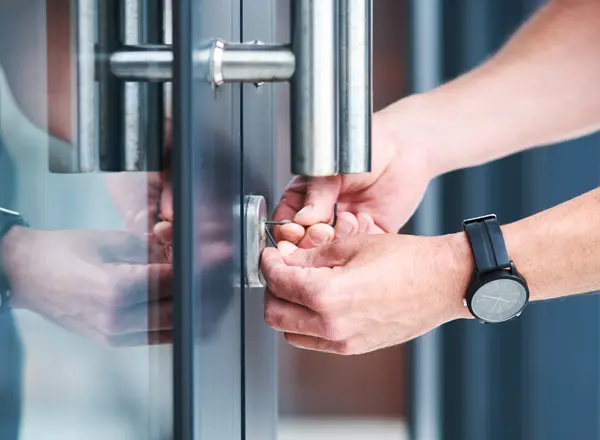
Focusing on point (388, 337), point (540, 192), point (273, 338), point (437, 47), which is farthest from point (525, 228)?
point (437, 47)

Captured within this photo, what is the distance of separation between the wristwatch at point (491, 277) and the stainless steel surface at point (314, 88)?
0.24 meters

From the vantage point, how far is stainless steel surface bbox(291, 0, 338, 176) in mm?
381

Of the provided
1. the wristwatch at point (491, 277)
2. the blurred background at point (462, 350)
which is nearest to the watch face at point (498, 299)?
the wristwatch at point (491, 277)

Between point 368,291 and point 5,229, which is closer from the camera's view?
point 5,229

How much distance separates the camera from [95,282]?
0.29m

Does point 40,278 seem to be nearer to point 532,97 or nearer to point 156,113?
point 156,113

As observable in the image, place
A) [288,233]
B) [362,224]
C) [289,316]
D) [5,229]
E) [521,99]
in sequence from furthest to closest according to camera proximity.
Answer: [521,99], [362,224], [288,233], [289,316], [5,229]

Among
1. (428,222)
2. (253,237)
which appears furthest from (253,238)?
(428,222)

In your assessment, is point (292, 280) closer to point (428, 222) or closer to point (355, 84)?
point (355, 84)

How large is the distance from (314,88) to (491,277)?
0.27 m

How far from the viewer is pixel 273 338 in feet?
2.46

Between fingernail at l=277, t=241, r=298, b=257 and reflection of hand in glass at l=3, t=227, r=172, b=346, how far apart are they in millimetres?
316

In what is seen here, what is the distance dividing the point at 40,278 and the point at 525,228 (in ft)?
1.51

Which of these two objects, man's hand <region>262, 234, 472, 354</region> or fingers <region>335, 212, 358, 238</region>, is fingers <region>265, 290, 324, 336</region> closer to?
man's hand <region>262, 234, 472, 354</region>
